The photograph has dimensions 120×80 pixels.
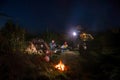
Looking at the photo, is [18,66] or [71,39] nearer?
[18,66]

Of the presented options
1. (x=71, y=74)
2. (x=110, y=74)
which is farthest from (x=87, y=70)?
(x=110, y=74)

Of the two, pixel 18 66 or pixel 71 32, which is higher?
pixel 71 32

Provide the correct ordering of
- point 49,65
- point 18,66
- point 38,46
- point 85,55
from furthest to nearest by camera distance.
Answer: point 38,46 → point 85,55 → point 49,65 → point 18,66

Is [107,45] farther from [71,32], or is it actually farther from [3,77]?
[71,32]

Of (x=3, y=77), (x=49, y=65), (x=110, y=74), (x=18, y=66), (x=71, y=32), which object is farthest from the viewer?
(x=71, y=32)

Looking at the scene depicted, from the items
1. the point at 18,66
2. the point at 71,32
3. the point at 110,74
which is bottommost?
the point at 110,74

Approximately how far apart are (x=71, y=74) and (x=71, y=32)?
10879 millimetres

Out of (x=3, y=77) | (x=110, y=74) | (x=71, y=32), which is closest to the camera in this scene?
(x=3, y=77)

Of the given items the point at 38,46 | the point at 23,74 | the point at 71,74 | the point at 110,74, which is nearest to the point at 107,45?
the point at 110,74

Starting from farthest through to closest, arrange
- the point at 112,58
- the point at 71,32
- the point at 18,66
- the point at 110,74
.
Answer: the point at 71,32, the point at 112,58, the point at 110,74, the point at 18,66

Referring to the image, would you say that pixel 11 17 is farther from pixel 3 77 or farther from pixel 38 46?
pixel 3 77

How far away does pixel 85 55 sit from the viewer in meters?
15.6

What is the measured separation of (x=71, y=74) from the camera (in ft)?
39.7

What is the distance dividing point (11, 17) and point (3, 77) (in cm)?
956
